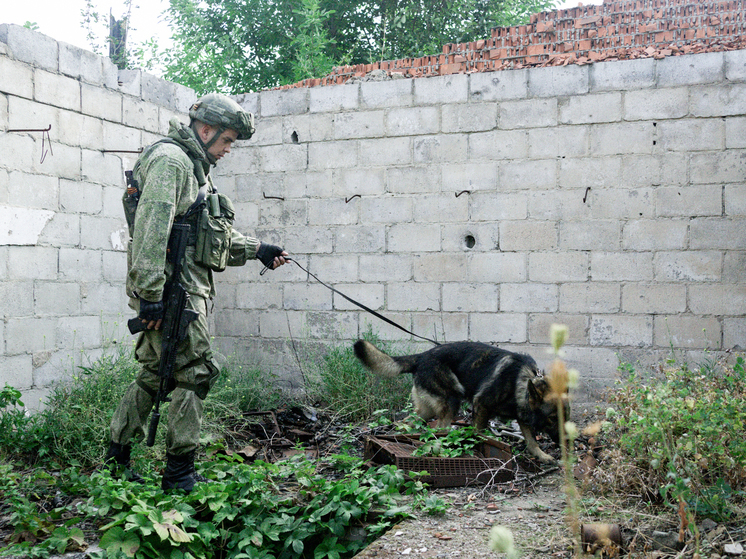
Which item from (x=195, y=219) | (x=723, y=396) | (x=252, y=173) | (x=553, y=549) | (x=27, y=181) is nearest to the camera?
(x=553, y=549)

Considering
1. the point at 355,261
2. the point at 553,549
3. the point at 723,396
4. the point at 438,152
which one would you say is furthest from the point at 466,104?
the point at 553,549

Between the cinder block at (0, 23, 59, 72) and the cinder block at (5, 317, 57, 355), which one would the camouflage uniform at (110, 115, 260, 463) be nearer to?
the cinder block at (5, 317, 57, 355)

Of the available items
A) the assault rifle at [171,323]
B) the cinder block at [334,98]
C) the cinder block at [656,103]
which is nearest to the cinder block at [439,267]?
the cinder block at [334,98]

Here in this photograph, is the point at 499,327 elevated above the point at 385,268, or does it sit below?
below

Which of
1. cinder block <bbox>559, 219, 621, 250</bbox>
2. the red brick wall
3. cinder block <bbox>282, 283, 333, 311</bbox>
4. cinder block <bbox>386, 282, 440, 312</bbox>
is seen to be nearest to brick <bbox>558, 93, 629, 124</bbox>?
the red brick wall

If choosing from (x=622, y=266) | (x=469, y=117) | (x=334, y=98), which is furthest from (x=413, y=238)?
(x=622, y=266)

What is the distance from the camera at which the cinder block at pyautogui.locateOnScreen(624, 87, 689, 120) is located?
5.10 metres

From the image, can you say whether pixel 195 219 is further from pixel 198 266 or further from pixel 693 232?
pixel 693 232

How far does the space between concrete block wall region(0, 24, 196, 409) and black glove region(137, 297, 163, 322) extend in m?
1.87

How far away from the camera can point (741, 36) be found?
5117 millimetres

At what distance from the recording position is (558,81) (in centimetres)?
542

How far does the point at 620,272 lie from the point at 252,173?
11.5 feet

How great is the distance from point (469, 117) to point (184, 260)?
311cm

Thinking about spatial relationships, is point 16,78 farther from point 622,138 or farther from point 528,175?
point 622,138
